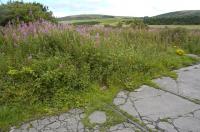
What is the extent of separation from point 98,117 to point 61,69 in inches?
53.8

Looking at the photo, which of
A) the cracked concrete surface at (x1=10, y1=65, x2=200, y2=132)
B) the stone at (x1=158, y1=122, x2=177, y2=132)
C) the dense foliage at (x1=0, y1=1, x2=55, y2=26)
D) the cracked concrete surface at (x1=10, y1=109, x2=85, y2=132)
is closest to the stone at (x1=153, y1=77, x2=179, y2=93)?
the cracked concrete surface at (x1=10, y1=65, x2=200, y2=132)

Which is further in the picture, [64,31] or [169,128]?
[64,31]

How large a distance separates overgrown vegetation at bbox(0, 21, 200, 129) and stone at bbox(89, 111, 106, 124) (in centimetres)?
34

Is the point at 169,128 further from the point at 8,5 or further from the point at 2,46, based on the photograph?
the point at 8,5

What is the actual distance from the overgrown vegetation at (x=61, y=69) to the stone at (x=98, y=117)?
339 mm

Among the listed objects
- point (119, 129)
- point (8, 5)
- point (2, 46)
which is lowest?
point (119, 129)

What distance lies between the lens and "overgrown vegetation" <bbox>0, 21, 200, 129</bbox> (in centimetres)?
448

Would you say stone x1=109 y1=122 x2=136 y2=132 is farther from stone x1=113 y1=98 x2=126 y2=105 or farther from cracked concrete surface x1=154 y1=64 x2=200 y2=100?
cracked concrete surface x1=154 y1=64 x2=200 y2=100

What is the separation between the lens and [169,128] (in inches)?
146

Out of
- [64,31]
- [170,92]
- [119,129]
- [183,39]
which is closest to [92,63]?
[64,31]

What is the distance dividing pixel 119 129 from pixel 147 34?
21.7 ft

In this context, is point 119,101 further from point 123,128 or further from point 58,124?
point 58,124

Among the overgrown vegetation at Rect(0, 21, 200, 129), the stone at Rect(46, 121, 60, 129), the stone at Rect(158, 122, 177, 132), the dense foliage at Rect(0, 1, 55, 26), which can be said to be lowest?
the stone at Rect(46, 121, 60, 129)

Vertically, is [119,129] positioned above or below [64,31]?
below
